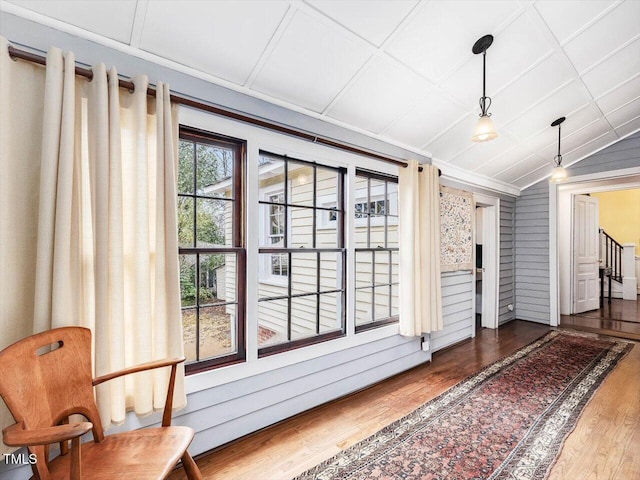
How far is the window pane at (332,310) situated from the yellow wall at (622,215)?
789 centimetres

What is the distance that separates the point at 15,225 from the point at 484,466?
282 centimetres

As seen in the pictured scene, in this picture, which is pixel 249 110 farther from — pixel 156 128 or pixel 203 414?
pixel 203 414

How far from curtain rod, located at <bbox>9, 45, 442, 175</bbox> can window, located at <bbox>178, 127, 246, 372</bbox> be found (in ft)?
0.55

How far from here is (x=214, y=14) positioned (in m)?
1.70

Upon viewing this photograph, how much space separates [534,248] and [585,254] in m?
1.25

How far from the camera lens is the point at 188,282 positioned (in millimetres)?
2105

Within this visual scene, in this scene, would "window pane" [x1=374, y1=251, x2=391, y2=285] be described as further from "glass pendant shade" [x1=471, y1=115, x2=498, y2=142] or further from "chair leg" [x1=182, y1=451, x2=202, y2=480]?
"chair leg" [x1=182, y1=451, x2=202, y2=480]

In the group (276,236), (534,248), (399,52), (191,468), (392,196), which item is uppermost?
(399,52)

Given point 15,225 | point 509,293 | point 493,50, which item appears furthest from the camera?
point 509,293

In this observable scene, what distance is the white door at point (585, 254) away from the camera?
5.79 meters

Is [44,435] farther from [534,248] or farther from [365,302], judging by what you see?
[534,248]

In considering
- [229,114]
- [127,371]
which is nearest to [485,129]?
[229,114]

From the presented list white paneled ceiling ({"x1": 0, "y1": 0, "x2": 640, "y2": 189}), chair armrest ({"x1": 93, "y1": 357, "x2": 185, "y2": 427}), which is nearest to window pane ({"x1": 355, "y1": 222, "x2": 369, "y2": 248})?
white paneled ceiling ({"x1": 0, "y1": 0, "x2": 640, "y2": 189})

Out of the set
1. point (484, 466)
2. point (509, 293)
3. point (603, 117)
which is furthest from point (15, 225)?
point (509, 293)
